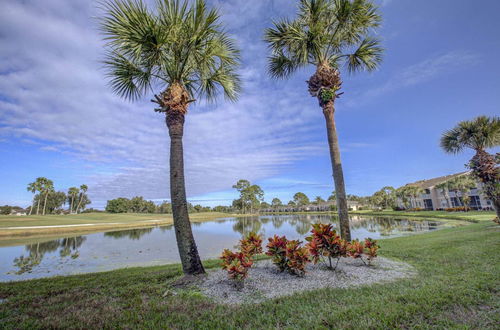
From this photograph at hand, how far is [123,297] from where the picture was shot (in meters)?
3.65

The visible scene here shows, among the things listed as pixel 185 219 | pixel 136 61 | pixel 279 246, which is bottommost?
pixel 279 246

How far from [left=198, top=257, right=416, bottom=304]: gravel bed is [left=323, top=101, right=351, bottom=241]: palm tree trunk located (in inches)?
54.8

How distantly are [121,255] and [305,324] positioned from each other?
11631 mm

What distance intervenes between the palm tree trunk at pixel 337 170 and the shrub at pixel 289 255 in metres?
2.59

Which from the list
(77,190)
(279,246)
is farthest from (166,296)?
(77,190)

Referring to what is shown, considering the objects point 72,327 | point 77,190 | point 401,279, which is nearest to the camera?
point 72,327

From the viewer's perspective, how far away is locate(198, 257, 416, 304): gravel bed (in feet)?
11.8

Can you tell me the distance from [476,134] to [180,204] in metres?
15.2

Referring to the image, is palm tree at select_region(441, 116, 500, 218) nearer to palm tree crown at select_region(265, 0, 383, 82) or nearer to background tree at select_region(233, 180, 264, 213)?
palm tree crown at select_region(265, 0, 383, 82)

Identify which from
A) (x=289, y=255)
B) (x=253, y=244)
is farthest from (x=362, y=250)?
(x=253, y=244)

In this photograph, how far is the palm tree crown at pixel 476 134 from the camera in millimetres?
11078

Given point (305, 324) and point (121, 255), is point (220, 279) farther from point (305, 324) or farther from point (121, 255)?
point (121, 255)

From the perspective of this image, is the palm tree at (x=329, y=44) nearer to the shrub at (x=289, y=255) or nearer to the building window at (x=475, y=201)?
the shrub at (x=289, y=255)

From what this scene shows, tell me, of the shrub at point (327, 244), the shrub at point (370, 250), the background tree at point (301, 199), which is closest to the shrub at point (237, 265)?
the shrub at point (327, 244)
